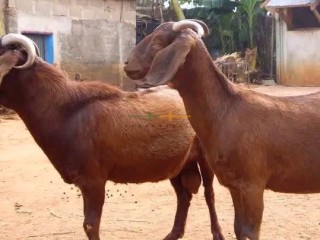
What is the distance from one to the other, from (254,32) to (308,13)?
10.6 ft

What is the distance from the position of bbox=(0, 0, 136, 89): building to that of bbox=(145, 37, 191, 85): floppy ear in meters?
11.3

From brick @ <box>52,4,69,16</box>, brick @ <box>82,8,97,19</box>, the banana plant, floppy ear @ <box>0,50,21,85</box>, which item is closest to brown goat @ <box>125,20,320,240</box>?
floppy ear @ <box>0,50,21,85</box>

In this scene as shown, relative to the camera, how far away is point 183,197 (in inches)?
237

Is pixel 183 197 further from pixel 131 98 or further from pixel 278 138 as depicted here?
pixel 278 138

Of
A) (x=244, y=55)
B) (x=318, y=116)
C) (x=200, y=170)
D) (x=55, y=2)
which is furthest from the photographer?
(x=244, y=55)

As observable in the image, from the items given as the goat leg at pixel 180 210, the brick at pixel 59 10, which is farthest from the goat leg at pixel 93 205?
the brick at pixel 59 10

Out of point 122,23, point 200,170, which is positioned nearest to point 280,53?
point 122,23

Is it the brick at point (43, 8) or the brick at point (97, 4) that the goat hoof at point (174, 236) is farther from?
the brick at point (97, 4)

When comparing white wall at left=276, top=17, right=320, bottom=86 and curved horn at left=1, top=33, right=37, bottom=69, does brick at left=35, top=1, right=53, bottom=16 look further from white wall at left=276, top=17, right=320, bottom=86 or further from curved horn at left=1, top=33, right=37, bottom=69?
curved horn at left=1, top=33, right=37, bottom=69

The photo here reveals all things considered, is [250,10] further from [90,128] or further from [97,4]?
[90,128]

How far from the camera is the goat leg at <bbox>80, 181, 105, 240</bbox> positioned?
5.10 m

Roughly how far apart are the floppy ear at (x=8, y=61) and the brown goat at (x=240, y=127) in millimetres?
1164

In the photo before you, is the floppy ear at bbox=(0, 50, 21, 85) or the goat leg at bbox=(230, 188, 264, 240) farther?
the floppy ear at bbox=(0, 50, 21, 85)

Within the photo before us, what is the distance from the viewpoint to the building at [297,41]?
66.7 feet
